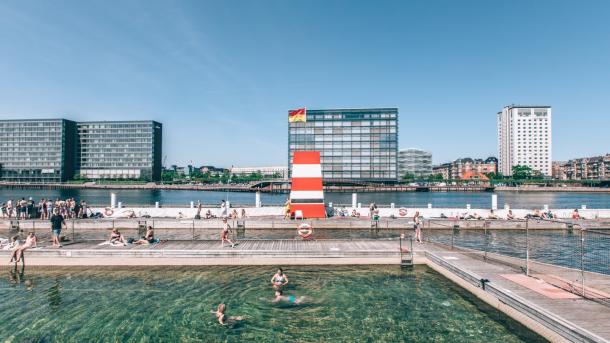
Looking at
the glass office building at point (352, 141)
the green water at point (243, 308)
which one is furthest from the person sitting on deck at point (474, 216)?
the glass office building at point (352, 141)

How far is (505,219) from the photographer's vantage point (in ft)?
117

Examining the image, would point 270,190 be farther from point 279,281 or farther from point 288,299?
point 288,299

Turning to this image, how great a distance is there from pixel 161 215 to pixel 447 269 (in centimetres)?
3121

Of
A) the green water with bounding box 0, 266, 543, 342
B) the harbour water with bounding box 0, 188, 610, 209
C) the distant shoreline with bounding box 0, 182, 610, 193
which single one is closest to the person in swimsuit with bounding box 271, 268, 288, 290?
the green water with bounding box 0, 266, 543, 342

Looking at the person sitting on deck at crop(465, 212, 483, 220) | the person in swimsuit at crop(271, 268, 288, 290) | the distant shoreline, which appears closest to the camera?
the person in swimsuit at crop(271, 268, 288, 290)

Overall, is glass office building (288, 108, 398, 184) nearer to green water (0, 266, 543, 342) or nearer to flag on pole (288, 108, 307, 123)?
Result: flag on pole (288, 108, 307, 123)

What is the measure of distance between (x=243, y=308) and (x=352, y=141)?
502 feet

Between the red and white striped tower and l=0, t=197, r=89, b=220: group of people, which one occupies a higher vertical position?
the red and white striped tower

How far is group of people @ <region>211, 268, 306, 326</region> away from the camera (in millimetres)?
12250

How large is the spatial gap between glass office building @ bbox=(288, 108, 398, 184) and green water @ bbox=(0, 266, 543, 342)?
142 meters

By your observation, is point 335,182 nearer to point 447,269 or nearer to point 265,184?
point 265,184

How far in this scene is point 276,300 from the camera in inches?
562

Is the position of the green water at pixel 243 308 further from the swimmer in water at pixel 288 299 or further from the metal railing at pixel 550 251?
the metal railing at pixel 550 251

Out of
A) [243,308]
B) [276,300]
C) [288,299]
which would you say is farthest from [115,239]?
[288,299]
